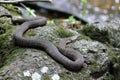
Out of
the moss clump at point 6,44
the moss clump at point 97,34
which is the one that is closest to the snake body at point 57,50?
the moss clump at point 6,44

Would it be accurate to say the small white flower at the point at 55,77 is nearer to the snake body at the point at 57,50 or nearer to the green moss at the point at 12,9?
the snake body at the point at 57,50

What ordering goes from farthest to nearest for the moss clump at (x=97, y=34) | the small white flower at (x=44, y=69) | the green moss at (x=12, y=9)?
the green moss at (x=12, y=9), the moss clump at (x=97, y=34), the small white flower at (x=44, y=69)

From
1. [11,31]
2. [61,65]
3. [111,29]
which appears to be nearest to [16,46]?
[11,31]

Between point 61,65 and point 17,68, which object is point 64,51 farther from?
point 17,68

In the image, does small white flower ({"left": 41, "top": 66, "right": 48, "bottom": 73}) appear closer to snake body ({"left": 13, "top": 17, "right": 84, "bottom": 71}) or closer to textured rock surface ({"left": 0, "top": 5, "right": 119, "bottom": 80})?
textured rock surface ({"left": 0, "top": 5, "right": 119, "bottom": 80})

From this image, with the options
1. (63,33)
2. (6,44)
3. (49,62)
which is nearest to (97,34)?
(63,33)

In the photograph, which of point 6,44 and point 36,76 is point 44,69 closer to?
point 36,76

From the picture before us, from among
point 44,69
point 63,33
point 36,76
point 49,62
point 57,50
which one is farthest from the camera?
point 63,33

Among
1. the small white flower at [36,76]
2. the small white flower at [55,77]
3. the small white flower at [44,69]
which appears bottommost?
the small white flower at [55,77]

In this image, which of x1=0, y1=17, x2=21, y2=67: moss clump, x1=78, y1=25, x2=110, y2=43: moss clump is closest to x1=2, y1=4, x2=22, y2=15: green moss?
x1=0, y1=17, x2=21, y2=67: moss clump
